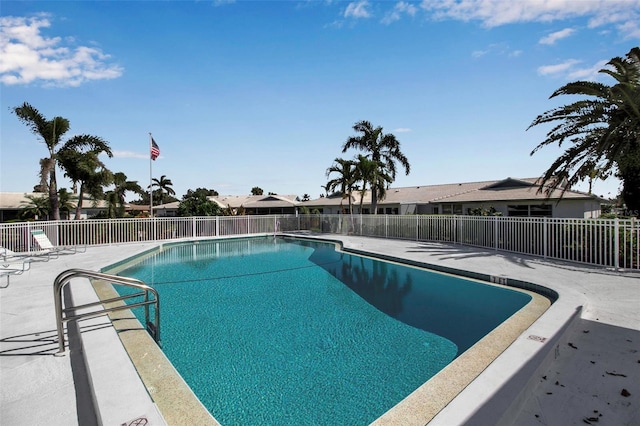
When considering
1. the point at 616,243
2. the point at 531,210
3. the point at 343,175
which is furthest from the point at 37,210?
the point at 531,210

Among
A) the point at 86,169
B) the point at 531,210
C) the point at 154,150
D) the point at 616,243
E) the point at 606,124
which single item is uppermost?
the point at 154,150

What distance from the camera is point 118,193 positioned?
30141mm

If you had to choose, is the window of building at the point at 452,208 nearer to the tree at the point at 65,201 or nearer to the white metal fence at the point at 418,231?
the white metal fence at the point at 418,231

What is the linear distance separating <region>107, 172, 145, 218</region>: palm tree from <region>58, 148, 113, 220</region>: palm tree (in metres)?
3.27

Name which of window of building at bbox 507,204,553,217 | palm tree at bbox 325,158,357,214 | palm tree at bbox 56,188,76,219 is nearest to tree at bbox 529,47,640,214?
window of building at bbox 507,204,553,217

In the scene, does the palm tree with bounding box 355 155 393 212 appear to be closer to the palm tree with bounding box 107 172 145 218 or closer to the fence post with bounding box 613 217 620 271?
the fence post with bounding box 613 217 620 271

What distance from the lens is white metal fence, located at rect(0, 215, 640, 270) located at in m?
Result: 8.86

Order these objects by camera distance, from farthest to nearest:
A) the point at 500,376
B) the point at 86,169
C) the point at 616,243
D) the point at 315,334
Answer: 1. the point at 86,169
2. the point at 616,243
3. the point at 315,334
4. the point at 500,376

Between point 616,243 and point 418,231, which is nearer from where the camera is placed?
point 616,243

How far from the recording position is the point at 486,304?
6.75m

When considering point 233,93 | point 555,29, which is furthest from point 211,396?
point 233,93

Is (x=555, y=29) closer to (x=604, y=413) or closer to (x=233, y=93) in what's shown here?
(x=604, y=413)

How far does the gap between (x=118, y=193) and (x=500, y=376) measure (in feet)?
112

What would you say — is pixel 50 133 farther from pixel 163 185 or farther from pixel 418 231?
pixel 163 185
